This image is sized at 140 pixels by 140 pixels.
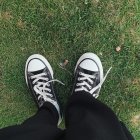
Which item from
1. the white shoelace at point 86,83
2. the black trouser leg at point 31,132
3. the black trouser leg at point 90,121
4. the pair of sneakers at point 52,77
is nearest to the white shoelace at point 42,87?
the pair of sneakers at point 52,77

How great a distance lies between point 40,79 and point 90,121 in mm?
740

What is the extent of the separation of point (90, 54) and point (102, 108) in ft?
1.76

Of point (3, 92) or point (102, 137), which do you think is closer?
point (102, 137)

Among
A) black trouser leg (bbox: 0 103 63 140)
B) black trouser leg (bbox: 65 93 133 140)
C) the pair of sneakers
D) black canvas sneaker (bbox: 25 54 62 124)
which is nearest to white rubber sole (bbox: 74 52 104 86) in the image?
the pair of sneakers

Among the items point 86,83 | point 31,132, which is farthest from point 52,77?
point 31,132

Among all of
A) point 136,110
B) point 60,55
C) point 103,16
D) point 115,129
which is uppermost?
point 103,16

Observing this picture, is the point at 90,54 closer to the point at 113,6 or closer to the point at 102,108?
the point at 113,6

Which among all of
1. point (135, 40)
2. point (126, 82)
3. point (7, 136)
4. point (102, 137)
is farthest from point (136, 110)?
point (7, 136)

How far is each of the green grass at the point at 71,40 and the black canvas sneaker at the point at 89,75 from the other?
0.14 ft

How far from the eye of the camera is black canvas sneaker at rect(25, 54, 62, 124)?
2.19 m

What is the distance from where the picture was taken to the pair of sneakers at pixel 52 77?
218 centimetres

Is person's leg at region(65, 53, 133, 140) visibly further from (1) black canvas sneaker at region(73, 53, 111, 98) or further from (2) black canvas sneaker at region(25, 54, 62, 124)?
(2) black canvas sneaker at region(25, 54, 62, 124)

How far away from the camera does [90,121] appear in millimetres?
1596

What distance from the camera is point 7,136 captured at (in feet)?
5.07
